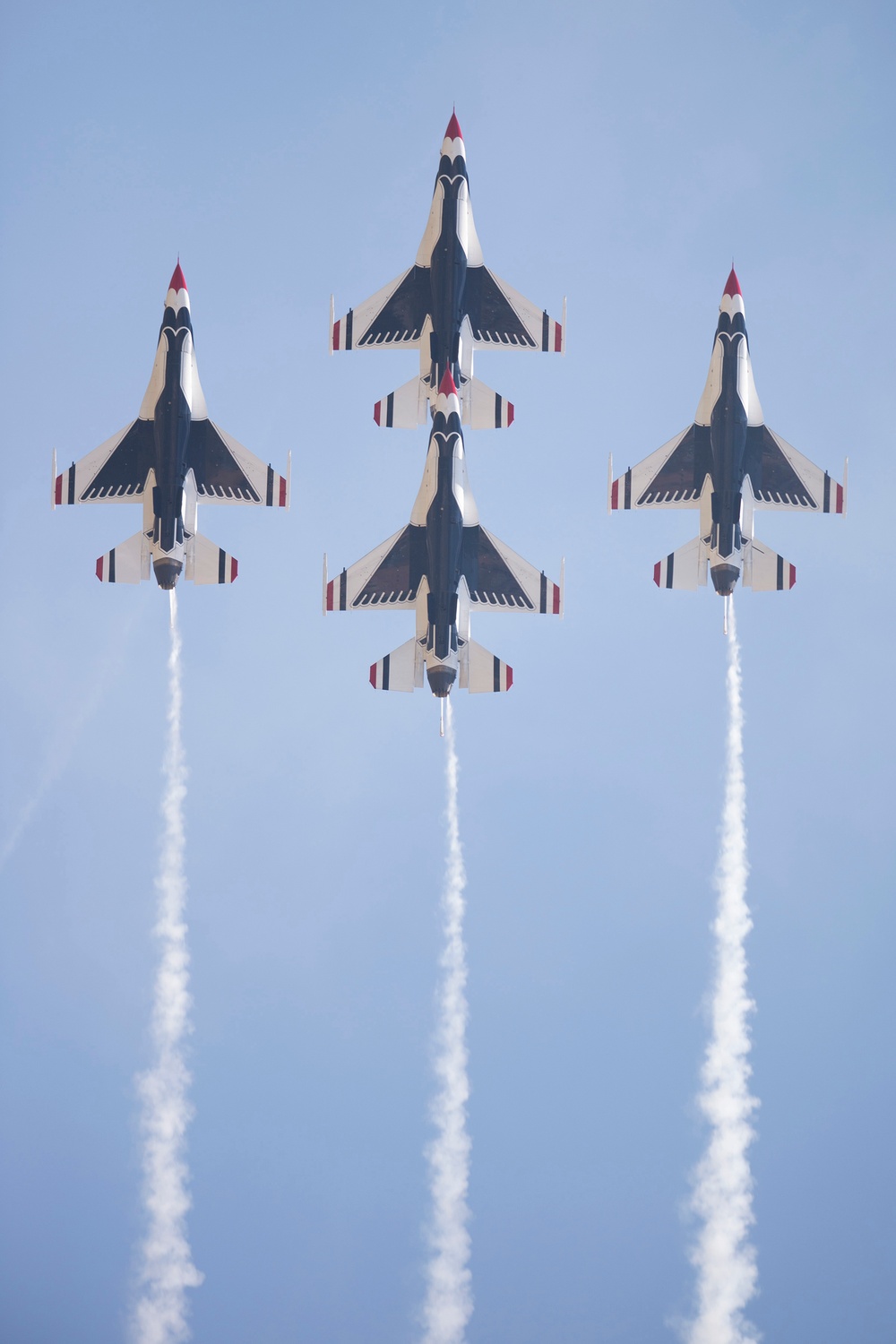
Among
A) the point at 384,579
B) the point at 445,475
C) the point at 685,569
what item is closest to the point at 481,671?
the point at 384,579

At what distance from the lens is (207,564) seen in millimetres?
62844

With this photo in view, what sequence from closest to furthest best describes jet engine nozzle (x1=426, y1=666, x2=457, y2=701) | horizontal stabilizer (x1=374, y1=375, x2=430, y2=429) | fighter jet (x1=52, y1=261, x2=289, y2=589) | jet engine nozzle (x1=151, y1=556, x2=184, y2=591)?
jet engine nozzle (x1=426, y1=666, x2=457, y2=701), jet engine nozzle (x1=151, y1=556, x2=184, y2=591), fighter jet (x1=52, y1=261, x2=289, y2=589), horizontal stabilizer (x1=374, y1=375, x2=430, y2=429)

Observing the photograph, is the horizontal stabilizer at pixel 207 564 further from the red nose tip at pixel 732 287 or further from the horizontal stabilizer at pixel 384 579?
the red nose tip at pixel 732 287

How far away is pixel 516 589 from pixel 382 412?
7.52 metres

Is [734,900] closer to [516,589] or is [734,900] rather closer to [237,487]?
[516,589]

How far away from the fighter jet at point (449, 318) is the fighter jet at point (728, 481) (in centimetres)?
531

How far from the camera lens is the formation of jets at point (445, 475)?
61.9 meters

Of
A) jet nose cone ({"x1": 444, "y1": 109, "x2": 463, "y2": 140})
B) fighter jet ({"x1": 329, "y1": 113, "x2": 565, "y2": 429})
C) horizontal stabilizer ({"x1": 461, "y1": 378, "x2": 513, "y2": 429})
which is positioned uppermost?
jet nose cone ({"x1": 444, "y1": 109, "x2": 463, "y2": 140})

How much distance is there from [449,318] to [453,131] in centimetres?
719

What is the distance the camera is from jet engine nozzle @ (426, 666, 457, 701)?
60.6 m

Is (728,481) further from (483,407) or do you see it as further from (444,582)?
(444,582)

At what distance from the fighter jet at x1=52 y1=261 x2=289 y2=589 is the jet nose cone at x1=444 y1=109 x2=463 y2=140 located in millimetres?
9830

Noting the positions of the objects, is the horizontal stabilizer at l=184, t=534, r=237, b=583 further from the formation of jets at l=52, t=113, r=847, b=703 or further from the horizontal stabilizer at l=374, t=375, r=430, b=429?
the horizontal stabilizer at l=374, t=375, r=430, b=429

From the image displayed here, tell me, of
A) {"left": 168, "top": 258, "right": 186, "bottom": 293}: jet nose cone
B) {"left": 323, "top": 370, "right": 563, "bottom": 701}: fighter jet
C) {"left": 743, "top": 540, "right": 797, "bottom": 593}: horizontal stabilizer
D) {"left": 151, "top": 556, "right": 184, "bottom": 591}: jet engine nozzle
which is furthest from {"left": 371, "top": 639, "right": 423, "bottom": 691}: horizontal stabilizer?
{"left": 168, "top": 258, "right": 186, "bottom": 293}: jet nose cone
